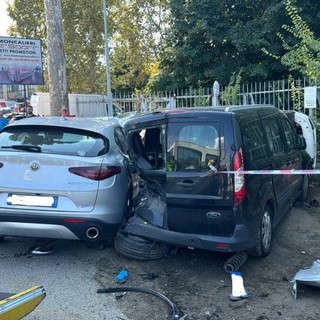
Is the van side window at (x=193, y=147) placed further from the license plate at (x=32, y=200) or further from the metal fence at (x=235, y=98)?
the metal fence at (x=235, y=98)

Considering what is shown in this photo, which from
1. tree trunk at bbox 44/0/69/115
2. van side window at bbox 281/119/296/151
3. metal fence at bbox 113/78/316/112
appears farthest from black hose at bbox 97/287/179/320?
tree trunk at bbox 44/0/69/115

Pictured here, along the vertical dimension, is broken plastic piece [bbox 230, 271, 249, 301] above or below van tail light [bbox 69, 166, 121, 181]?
below

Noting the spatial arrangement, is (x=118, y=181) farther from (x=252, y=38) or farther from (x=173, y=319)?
(x=252, y=38)

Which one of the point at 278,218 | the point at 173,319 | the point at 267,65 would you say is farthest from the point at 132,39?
the point at 173,319

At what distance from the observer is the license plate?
445cm

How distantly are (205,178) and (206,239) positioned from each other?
0.60 metres

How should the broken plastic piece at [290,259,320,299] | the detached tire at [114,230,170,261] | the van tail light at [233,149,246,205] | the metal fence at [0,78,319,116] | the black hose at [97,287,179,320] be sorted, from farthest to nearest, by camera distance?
the metal fence at [0,78,319,116] → the detached tire at [114,230,170,261] → the van tail light at [233,149,246,205] → the broken plastic piece at [290,259,320,299] → the black hose at [97,287,179,320]

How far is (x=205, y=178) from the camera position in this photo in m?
4.13

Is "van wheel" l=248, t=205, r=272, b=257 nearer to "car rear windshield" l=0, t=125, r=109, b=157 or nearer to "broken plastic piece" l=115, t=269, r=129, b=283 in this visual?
"broken plastic piece" l=115, t=269, r=129, b=283

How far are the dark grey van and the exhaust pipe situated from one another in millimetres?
347

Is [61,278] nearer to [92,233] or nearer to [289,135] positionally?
[92,233]

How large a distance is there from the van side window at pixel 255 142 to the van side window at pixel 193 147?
34 cm

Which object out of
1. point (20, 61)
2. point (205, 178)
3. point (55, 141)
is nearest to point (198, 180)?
point (205, 178)

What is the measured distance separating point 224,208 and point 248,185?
0.34 m
